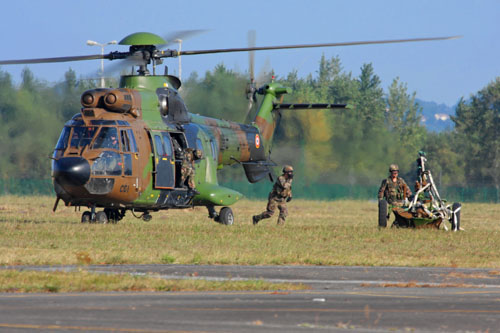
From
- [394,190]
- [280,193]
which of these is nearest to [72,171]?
[280,193]

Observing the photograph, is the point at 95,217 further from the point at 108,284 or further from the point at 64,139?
the point at 108,284

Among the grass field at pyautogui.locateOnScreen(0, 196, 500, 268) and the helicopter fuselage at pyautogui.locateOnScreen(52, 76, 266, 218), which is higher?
the helicopter fuselage at pyautogui.locateOnScreen(52, 76, 266, 218)

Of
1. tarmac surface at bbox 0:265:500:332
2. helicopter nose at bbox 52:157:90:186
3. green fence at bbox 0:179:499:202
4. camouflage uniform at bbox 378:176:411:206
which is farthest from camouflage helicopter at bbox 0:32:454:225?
green fence at bbox 0:179:499:202

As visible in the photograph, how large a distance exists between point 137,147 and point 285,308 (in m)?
13.6

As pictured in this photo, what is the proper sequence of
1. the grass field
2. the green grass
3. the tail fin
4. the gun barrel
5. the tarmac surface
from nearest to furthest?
the tarmac surface
the green grass
the grass field
the gun barrel
the tail fin

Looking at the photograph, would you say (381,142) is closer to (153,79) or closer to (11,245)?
(153,79)

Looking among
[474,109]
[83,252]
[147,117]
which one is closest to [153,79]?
[147,117]

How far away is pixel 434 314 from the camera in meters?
10.8

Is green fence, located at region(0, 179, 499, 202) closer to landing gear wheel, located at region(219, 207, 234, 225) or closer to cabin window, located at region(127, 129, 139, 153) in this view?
landing gear wheel, located at region(219, 207, 234, 225)

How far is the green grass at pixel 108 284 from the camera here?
1283cm

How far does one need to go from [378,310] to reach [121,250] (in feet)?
27.1

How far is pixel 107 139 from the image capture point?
77.2ft

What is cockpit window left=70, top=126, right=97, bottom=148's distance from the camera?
2336 cm

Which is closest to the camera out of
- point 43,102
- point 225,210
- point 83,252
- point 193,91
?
point 83,252
